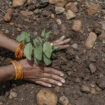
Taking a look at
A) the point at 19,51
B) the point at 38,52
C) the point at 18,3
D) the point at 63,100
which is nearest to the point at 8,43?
the point at 19,51

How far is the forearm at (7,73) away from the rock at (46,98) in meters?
0.33

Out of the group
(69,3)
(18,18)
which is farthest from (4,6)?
(69,3)

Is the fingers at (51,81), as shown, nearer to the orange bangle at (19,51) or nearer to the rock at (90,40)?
the orange bangle at (19,51)

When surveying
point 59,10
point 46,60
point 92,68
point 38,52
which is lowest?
point 92,68

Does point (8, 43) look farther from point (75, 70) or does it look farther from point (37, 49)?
point (75, 70)

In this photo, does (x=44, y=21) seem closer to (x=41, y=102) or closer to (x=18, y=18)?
(x=18, y=18)

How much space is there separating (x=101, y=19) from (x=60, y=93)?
35.6 inches

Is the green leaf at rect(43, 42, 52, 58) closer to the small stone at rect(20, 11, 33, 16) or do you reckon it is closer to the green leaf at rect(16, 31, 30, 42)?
the green leaf at rect(16, 31, 30, 42)

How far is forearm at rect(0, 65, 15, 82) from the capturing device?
5.94 ft

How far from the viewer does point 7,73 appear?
182 centimetres

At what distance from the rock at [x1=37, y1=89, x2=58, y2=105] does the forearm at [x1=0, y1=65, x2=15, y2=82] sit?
1.07 ft

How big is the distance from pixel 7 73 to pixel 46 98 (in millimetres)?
442

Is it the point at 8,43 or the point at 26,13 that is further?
the point at 26,13

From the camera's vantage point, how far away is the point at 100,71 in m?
1.91
